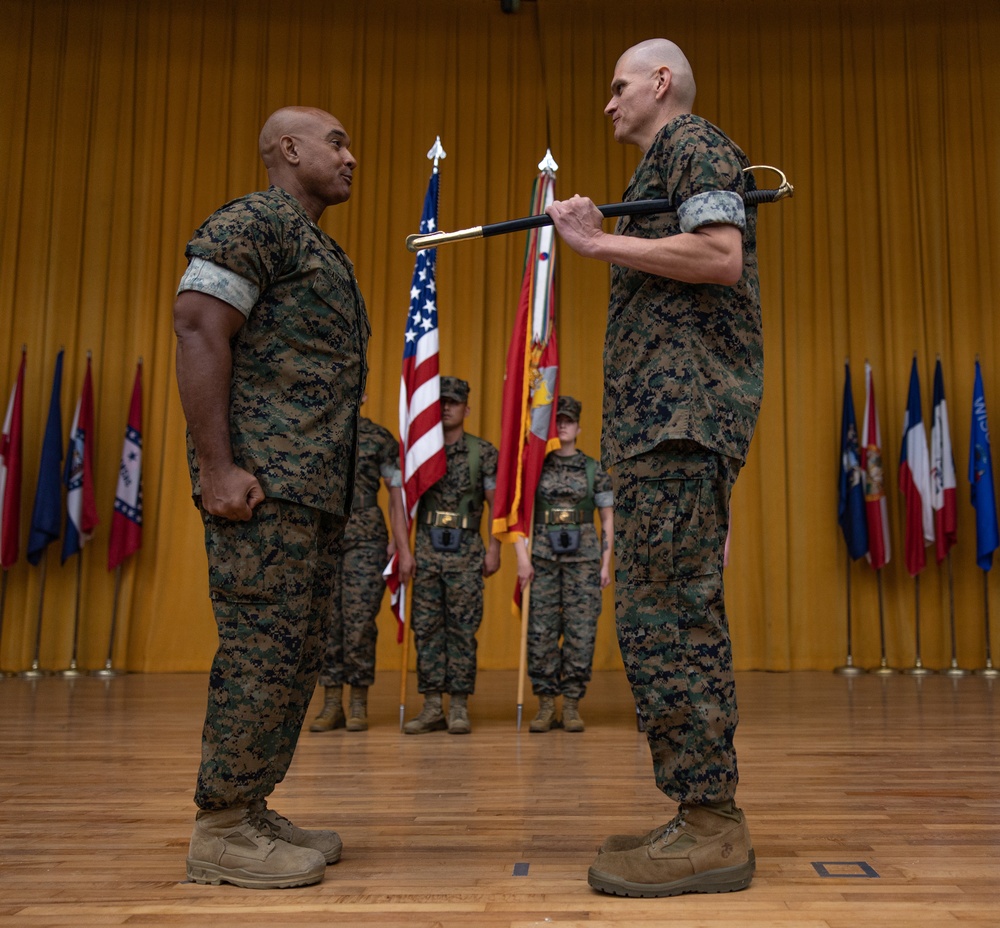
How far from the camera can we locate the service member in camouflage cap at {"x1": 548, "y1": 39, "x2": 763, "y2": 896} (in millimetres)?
1867

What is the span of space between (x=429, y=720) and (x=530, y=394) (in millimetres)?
1561

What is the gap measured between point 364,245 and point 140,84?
2234mm

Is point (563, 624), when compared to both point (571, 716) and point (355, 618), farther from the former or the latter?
point (355, 618)

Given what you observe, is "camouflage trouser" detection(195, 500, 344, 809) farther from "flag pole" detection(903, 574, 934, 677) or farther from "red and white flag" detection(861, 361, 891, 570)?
"flag pole" detection(903, 574, 934, 677)

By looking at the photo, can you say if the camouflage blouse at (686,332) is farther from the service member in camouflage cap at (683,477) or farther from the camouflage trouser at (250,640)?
the camouflage trouser at (250,640)

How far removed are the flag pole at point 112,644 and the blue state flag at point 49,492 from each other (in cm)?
55

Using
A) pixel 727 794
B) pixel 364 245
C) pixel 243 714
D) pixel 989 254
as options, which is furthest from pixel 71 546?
pixel 989 254

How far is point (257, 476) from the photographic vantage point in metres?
1.95

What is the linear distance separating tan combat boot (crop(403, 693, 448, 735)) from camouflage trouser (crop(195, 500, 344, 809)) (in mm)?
2399

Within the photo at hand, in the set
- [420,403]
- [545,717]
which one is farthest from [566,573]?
[420,403]

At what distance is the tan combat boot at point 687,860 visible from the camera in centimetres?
184

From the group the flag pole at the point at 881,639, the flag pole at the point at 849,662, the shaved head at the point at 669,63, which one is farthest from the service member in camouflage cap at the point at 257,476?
the flag pole at the point at 881,639

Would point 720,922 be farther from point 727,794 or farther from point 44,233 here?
point 44,233

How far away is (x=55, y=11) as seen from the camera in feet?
26.9
